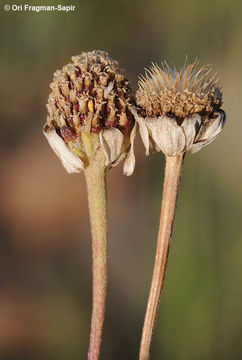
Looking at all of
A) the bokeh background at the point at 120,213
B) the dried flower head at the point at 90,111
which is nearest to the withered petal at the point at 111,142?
the dried flower head at the point at 90,111

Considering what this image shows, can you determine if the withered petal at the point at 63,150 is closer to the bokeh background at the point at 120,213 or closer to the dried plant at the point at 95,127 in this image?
the dried plant at the point at 95,127

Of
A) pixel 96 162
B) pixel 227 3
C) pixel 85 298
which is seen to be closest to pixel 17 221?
pixel 85 298

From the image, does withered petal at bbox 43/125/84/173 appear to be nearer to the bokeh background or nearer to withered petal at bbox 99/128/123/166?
withered petal at bbox 99/128/123/166

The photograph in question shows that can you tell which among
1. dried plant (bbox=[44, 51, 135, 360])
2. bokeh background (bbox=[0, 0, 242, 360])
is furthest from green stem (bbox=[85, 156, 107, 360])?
bokeh background (bbox=[0, 0, 242, 360])

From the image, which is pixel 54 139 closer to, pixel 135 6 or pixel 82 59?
pixel 82 59

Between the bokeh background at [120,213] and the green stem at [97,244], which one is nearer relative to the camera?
the green stem at [97,244]
